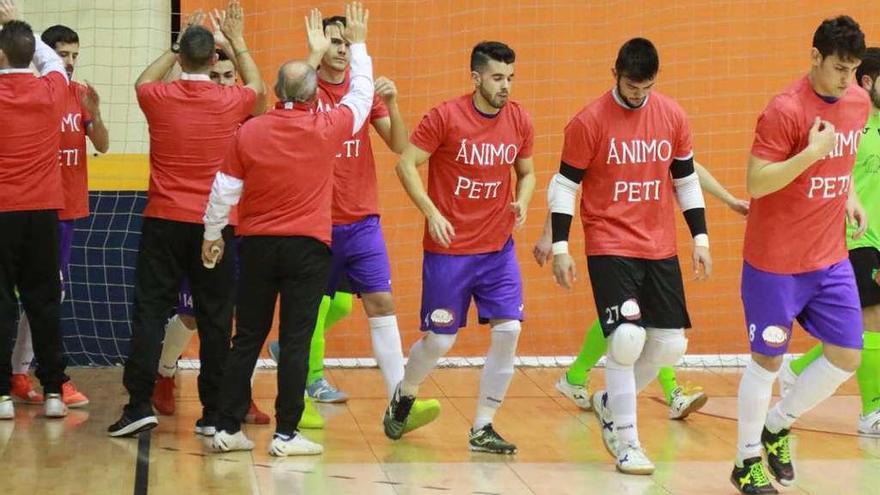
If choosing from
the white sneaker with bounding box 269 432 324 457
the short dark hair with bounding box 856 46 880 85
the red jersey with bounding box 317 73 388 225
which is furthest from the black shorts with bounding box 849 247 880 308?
the white sneaker with bounding box 269 432 324 457

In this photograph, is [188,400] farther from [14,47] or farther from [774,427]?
[774,427]

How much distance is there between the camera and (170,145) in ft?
23.4

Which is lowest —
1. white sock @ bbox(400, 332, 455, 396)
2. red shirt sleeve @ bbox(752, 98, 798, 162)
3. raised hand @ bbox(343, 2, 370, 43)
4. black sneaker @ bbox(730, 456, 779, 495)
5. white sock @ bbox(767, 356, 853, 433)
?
black sneaker @ bbox(730, 456, 779, 495)

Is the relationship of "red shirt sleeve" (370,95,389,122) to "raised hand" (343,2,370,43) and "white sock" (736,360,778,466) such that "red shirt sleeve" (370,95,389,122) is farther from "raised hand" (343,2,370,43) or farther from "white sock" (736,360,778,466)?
"white sock" (736,360,778,466)

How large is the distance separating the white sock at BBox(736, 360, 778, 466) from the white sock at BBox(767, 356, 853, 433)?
0.51ft

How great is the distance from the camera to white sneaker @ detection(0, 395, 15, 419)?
763 centimetres

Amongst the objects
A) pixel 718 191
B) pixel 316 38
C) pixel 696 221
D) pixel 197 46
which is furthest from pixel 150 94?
pixel 718 191

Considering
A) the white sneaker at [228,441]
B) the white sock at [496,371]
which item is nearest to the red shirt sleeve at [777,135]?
the white sock at [496,371]

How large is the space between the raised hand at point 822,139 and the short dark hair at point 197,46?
2929 mm

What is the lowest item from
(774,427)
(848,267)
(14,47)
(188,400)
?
(188,400)

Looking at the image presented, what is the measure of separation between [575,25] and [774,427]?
4421 millimetres

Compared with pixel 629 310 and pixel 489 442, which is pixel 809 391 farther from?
pixel 489 442

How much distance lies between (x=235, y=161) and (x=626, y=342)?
1945 millimetres

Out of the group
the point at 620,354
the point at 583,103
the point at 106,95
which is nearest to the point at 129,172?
the point at 106,95
